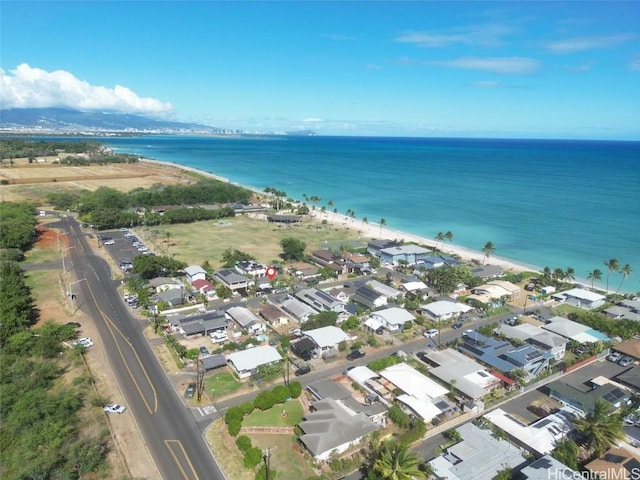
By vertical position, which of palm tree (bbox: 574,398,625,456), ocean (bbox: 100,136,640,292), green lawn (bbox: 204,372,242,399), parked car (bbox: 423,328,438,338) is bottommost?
green lawn (bbox: 204,372,242,399)

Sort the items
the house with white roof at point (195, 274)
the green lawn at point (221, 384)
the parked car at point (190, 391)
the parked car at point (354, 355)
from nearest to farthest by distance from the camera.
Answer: the parked car at point (190, 391) → the green lawn at point (221, 384) → the parked car at point (354, 355) → the house with white roof at point (195, 274)

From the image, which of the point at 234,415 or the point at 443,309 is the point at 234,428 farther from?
the point at 443,309

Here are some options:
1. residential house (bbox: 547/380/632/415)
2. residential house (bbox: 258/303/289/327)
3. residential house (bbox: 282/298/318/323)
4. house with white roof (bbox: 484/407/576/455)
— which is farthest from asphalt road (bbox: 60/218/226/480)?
residential house (bbox: 547/380/632/415)

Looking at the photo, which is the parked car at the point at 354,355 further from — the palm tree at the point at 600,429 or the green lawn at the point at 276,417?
the palm tree at the point at 600,429

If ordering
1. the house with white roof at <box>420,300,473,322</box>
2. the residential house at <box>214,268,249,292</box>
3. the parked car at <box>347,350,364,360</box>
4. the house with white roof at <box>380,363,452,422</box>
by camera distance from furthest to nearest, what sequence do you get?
1. the residential house at <box>214,268,249,292</box>
2. the house with white roof at <box>420,300,473,322</box>
3. the parked car at <box>347,350,364,360</box>
4. the house with white roof at <box>380,363,452,422</box>

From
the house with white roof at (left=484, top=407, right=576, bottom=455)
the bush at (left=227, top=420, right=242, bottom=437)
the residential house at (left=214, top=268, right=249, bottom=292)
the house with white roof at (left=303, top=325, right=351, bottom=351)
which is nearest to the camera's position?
the house with white roof at (left=484, top=407, right=576, bottom=455)

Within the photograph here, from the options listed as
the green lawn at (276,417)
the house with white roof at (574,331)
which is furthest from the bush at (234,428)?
the house with white roof at (574,331)

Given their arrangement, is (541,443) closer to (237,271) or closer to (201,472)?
(201,472)

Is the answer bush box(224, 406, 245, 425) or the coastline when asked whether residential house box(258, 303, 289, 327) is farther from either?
the coastline
